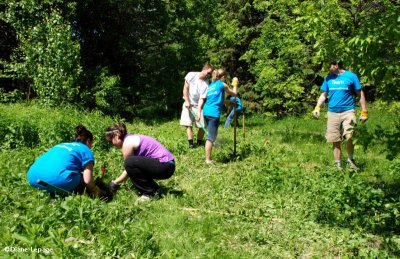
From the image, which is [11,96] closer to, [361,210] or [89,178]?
[89,178]

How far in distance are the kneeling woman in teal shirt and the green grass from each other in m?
0.21

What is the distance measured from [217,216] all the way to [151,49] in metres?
13.0

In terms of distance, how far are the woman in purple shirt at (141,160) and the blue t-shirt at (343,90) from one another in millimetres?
3194

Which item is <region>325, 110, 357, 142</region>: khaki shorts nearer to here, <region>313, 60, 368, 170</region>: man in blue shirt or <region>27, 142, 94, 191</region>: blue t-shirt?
<region>313, 60, 368, 170</region>: man in blue shirt

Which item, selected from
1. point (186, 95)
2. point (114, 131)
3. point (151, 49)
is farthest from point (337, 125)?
point (151, 49)

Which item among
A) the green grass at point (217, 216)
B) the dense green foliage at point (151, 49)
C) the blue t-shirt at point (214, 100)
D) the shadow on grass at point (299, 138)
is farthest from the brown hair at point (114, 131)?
the shadow on grass at point (299, 138)

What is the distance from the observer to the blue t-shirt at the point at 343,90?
6.32 metres

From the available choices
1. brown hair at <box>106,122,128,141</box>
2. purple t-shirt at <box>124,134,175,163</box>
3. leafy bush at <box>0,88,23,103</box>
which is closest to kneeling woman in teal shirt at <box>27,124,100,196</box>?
brown hair at <box>106,122,128,141</box>

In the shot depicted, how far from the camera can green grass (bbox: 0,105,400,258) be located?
3379 mm

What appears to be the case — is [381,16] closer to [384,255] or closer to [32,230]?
[384,255]

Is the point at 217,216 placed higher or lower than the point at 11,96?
lower

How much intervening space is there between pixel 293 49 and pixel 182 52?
691 centimetres

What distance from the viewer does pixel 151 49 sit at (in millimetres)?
16281

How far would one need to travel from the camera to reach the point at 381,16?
11.6 ft
